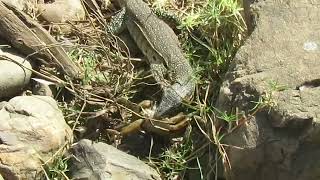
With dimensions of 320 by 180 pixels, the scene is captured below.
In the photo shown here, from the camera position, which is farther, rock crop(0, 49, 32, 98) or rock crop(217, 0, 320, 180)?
rock crop(0, 49, 32, 98)

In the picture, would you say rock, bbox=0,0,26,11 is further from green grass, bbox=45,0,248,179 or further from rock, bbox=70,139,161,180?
rock, bbox=70,139,161,180

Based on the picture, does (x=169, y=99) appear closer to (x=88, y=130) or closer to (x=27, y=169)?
(x=88, y=130)

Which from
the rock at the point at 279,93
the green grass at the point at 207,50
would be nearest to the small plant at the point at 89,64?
the green grass at the point at 207,50

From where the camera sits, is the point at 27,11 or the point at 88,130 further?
the point at 27,11

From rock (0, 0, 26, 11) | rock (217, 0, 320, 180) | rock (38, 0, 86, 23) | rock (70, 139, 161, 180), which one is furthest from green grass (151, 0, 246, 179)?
rock (0, 0, 26, 11)

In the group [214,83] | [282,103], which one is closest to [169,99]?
[214,83]

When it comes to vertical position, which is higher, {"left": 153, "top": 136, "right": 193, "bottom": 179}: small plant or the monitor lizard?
the monitor lizard

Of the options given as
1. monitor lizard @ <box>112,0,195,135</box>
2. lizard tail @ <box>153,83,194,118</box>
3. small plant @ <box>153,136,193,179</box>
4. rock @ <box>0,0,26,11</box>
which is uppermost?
rock @ <box>0,0,26,11</box>
